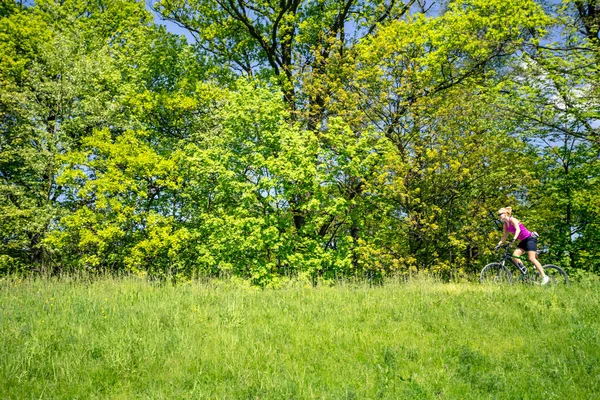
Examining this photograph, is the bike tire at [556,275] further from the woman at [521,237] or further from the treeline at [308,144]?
the treeline at [308,144]

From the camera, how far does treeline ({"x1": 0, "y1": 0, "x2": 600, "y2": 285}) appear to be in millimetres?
15883

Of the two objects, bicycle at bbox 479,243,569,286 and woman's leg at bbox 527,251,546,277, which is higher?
woman's leg at bbox 527,251,546,277

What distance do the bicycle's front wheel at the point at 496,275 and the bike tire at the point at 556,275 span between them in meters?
0.90

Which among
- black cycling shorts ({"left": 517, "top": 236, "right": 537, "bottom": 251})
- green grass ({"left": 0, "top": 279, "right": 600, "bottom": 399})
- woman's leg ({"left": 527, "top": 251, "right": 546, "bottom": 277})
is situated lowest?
green grass ({"left": 0, "top": 279, "right": 600, "bottom": 399})

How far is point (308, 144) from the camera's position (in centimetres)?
1727

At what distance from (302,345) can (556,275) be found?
7412 mm

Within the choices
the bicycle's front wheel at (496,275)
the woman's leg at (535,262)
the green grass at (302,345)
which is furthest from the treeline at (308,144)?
the green grass at (302,345)

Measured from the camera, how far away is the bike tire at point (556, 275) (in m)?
9.71

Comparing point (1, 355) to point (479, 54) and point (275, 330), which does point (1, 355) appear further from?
point (479, 54)

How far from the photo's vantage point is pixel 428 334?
263 inches

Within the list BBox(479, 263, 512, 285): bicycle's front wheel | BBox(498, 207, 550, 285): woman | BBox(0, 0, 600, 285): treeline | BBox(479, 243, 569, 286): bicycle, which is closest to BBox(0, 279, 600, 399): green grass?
BBox(479, 243, 569, 286): bicycle

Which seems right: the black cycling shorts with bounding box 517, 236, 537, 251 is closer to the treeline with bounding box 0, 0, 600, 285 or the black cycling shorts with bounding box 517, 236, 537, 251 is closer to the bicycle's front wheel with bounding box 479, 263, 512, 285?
the bicycle's front wheel with bounding box 479, 263, 512, 285

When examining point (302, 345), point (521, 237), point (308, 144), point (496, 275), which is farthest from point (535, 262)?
point (308, 144)

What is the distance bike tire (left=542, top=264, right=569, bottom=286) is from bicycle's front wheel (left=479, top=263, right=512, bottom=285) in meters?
0.90
